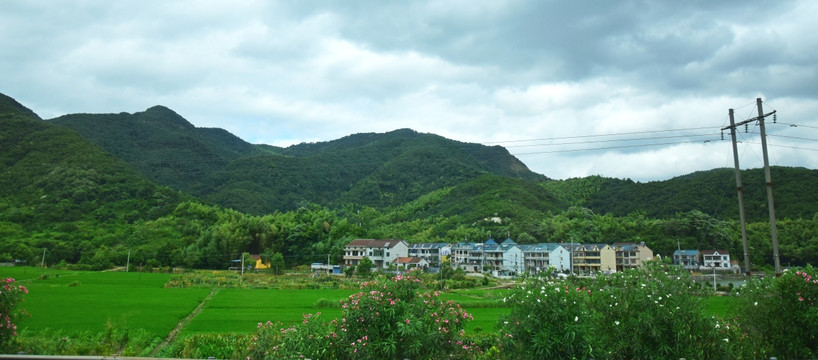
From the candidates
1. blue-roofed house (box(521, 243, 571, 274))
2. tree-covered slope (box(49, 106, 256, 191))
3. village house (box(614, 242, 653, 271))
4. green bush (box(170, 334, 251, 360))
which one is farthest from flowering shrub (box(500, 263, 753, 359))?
tree-covered slope (box(49, 106, 256, 191))

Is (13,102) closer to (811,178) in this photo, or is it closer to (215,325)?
(215,325)

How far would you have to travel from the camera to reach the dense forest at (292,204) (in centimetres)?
6425

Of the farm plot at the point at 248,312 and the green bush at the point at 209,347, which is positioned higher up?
the green bush at the point at 209,347

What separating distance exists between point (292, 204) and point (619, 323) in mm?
117586

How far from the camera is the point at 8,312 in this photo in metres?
9.20

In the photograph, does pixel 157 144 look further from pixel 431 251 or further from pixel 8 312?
pixel 8 312

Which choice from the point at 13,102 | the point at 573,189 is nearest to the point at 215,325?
the point at 573,189

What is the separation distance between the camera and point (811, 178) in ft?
221

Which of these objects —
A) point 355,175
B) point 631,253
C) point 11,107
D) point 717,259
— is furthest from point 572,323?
point 11,107

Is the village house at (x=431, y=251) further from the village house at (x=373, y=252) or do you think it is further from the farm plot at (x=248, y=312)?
the farm plot at (x=248, y=312)

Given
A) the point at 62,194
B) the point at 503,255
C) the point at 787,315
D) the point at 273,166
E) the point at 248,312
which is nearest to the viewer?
the point at 787,315

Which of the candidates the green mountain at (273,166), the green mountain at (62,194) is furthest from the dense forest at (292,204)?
the green mountain at (273,166)

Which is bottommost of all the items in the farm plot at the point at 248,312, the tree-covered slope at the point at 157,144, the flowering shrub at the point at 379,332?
the farm plot at the point at 248,312

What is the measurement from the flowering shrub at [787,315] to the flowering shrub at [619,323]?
0.67 m
